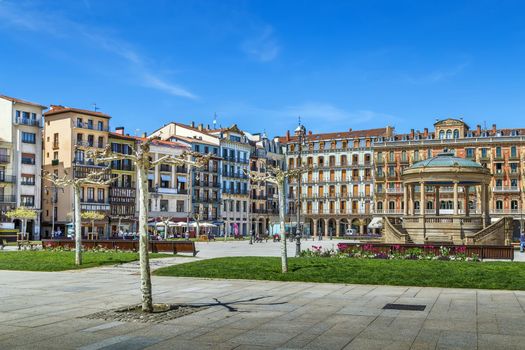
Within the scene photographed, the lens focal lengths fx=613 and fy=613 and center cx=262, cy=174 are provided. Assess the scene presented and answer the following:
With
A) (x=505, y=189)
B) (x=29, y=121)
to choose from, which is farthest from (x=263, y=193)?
(x=29, y=121)

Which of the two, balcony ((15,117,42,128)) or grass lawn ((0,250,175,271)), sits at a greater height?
balcony ((15,117,42,128))

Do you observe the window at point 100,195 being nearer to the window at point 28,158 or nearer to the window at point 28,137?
the window at point 28,158

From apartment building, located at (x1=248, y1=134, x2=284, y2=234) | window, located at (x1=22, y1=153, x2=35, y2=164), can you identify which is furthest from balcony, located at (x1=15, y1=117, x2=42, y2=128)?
apartment building, located at (x1=248, y1=134, x2=284, y2=234)

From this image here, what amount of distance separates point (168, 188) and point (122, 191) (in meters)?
9.27

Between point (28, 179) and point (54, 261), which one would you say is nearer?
point (54, 261)

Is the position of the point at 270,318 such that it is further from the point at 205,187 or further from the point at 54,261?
the point at 205,187

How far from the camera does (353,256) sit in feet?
98.6

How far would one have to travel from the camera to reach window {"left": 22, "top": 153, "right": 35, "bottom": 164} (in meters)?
77.8

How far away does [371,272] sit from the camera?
22547mm

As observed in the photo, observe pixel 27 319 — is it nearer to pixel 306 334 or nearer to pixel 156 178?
pixel 306 334

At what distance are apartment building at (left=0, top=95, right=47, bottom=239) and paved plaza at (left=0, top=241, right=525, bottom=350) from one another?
59.3m

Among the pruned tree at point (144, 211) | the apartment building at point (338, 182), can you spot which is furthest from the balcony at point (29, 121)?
the pruned tree at point (144, 211)

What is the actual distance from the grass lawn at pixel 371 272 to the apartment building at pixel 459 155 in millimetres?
66943

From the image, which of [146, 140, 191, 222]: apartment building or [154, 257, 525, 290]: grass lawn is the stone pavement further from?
[146, 140, 191, 222]: apartment building
